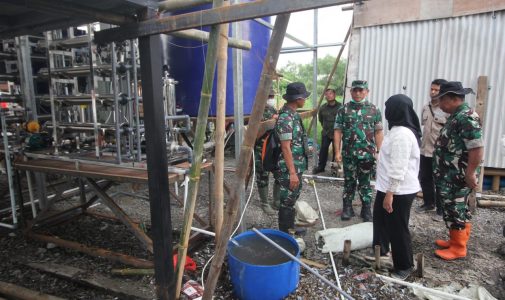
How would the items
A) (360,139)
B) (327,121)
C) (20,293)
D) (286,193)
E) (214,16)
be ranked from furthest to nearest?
(327,121) → (360,139) → (286,193) → (20,293) → (214,16)

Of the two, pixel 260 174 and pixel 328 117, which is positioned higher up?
pixel 328 117

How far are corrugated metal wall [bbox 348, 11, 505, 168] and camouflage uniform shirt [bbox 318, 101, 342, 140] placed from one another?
0.75 m

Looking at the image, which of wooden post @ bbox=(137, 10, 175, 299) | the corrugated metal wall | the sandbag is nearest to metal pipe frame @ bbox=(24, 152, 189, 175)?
wooden post @ bbox=(137, 10, 175, 299)

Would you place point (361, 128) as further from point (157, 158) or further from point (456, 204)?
point (157, 158)

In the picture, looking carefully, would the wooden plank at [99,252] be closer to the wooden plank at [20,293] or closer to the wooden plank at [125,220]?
the wooden plank at [125,220]

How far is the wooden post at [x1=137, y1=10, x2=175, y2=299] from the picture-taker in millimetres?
2281

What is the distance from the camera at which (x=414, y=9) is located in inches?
234

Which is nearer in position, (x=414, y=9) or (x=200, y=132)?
(x=200, y=132)

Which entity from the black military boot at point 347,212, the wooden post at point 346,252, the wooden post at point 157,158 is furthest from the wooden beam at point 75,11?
the black military boot at point 347,212

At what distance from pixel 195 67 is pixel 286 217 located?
11.2ft

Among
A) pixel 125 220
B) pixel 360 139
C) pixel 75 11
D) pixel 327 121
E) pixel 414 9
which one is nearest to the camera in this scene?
pixel 75 11

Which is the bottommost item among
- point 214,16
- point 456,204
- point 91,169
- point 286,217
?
point 286,217

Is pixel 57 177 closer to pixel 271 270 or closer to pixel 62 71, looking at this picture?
pixel 62 71

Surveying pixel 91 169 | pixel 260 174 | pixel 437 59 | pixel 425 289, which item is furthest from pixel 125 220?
pixel 437 59
